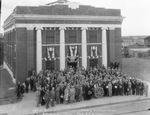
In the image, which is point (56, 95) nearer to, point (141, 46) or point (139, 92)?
point (139, 92)

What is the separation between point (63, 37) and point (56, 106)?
12.0m

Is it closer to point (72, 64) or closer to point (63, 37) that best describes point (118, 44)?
point (72, 64)

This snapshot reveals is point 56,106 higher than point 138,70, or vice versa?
point 138,70

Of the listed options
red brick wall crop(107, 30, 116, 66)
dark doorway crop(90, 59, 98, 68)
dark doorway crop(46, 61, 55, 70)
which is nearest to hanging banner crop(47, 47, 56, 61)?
dark doorway crop(46, 61, 55, 70)

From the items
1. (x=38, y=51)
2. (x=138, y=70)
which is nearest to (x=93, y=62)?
(x=38, y=51)

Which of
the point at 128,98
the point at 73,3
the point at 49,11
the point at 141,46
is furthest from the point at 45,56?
the point at 141,46

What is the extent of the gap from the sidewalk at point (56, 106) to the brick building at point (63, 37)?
8192mm

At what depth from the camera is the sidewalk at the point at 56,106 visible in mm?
15198

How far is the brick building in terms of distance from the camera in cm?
2516

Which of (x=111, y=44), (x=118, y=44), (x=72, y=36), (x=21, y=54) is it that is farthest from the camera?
(x=118, y=44)

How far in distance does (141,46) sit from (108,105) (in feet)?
180

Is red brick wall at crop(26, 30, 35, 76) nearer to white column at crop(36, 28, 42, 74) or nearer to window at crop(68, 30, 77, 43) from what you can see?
white column at crop(36, 28, 42, 74)

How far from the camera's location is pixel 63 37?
26.5 metres

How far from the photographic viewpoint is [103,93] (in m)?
18.2
